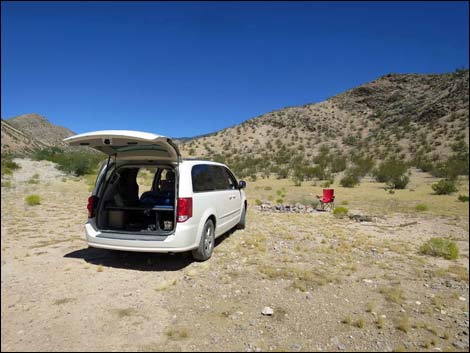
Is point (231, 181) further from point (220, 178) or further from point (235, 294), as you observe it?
point (235, 294)

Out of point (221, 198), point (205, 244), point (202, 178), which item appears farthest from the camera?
point (221, 198)

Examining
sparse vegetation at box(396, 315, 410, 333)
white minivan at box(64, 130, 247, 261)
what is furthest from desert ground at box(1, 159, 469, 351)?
white minivan at box(64, 130, 247, 261)

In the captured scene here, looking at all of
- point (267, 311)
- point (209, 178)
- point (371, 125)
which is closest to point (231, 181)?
point (209, 178)

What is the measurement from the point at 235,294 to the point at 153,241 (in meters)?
1.60

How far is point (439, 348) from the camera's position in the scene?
3822 mm

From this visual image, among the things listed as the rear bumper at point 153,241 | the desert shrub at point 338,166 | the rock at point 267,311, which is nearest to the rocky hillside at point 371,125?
the desert shrub at point 338,166

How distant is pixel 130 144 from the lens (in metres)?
6.07

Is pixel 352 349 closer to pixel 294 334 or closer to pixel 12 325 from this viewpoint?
pixel 294 334

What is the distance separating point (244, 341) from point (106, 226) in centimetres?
370

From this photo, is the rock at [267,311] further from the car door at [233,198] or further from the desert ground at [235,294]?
the car door at [233,198]

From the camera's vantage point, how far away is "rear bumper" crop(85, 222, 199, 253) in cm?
568

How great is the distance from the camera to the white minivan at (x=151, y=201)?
571cm

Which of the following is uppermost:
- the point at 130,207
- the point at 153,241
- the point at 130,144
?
the point at 130,144

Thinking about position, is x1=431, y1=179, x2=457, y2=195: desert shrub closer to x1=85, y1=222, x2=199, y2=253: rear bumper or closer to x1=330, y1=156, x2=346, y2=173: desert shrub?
x1=330, y1=156, x2=346, y2=173: desert shrub
